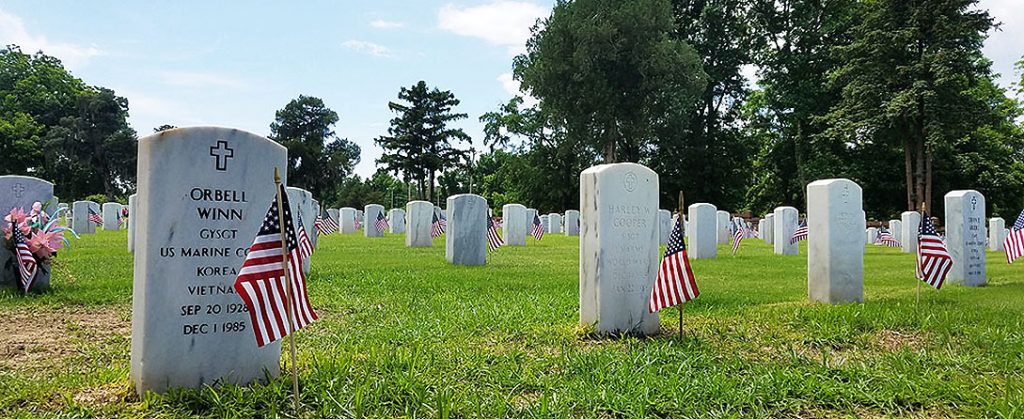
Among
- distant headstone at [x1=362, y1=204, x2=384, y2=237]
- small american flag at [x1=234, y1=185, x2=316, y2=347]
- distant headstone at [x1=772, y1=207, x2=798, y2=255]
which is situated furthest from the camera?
distant headstone at [x1=362, y1=204, x2=384, y2=237]

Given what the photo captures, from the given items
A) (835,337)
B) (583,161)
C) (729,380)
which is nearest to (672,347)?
(729,380)

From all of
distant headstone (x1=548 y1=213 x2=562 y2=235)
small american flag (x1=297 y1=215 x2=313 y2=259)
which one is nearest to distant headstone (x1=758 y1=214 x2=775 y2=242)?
distant headstone (x1=548 y1=213 x2=562 y2=235)

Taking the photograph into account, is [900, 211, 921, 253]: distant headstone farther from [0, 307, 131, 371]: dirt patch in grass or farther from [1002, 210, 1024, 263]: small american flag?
[0, 307, 131, 371]: dirt patch in grass

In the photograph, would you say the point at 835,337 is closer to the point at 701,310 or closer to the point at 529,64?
the point at 701,310

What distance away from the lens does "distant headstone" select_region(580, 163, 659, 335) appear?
19.0 feet

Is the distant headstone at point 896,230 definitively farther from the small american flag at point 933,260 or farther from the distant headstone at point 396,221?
the small american flag at point 933,260

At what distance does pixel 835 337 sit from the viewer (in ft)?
18.7

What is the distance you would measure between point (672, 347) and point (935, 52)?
2982 centimetres

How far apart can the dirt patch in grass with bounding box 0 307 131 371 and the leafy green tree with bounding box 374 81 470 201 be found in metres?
49.3

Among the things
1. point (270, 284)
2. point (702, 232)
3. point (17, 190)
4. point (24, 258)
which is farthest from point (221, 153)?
point (702, 232)

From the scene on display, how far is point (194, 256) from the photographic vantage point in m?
3.74

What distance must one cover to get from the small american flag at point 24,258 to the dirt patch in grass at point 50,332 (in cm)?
111

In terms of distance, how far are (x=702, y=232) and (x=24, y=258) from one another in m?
13.3

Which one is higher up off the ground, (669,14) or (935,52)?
(669,14)
